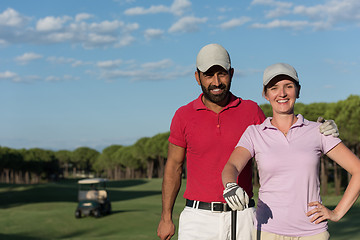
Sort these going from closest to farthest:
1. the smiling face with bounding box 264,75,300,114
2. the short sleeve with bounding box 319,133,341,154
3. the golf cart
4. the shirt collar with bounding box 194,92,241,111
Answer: the short sleeve with bounding box 319,133,341,154
the smiling face with bounding box 264,75,300,114
the shirt collar with bounding box 194,92,241,111
the golf cart

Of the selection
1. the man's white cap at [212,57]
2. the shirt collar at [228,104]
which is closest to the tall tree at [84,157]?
the shirt collar at [228,104]

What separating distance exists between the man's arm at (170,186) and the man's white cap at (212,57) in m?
0.96

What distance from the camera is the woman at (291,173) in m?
3.64

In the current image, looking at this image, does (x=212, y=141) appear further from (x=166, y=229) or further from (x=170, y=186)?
(x=166, y=229)

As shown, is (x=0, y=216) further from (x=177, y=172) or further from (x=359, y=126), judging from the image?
(x=177, y=172)

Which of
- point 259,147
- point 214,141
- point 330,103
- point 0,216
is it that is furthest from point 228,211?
point 330,103

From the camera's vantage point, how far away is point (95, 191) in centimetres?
2741


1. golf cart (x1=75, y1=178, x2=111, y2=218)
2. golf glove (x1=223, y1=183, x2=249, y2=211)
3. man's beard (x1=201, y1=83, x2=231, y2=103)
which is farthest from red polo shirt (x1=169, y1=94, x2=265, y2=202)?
golf cart (x1=75, y1=178, x2=111, y2=218)

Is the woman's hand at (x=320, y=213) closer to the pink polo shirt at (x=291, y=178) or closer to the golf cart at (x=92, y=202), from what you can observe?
the pink polo shirt at (x=291, y=178)

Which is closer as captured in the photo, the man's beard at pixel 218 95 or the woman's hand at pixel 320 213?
the woman's hand at pixel 320 213

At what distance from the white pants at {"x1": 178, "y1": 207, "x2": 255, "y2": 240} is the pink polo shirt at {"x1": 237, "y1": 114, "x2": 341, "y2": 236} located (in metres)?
1.04

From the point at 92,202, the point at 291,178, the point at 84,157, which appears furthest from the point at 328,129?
the point at 84,157

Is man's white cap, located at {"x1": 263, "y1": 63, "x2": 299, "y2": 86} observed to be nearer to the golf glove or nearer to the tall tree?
the golf glove

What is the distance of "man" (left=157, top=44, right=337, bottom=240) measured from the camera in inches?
190
